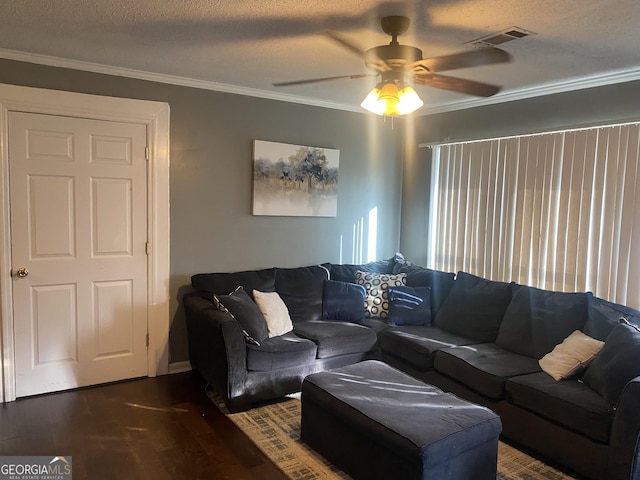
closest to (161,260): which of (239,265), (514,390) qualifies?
(239,265)

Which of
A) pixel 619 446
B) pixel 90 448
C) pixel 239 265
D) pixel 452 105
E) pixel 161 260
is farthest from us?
pixel 452 105

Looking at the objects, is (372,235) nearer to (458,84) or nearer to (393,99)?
(458,84)

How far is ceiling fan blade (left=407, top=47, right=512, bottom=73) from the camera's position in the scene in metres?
2.24

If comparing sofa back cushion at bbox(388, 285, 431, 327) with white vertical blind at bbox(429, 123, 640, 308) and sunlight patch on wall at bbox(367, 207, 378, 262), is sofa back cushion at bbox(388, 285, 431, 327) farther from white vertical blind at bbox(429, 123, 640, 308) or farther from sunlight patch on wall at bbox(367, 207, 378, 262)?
sunlight patch on wall at bbox(367, 207, 378, 262)

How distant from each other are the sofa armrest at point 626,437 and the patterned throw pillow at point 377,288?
2155mm

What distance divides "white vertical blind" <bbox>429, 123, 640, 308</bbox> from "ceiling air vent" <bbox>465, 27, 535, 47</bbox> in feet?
4.09

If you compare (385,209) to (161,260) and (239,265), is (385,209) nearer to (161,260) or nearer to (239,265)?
(239,265)

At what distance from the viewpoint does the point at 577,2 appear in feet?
7.41

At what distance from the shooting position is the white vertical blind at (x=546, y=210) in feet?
11.3

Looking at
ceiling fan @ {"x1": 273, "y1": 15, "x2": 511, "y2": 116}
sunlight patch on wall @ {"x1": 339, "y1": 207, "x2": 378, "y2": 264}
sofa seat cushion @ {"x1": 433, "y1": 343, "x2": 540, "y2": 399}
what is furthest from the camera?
sunlight patch on wall @ {"x1": 339, "y1": 207, "x2": 378, "y2": 264}

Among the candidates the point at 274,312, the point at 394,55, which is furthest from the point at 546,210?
the point at 274,312

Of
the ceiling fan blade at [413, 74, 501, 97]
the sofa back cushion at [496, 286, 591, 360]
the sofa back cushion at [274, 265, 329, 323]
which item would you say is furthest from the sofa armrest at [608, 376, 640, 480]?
the sofa back cushion at [274, 265, 329, 323]

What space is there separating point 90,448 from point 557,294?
10.6ft

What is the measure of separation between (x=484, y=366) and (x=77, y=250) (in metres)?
3.01
